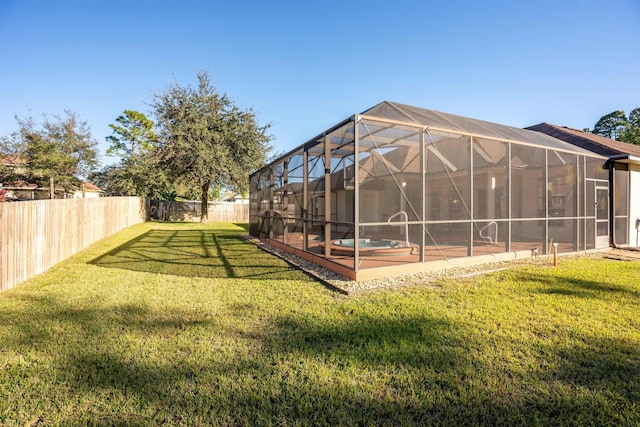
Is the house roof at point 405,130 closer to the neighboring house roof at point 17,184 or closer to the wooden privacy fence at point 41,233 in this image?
the wooden privacy fence at point 41,233

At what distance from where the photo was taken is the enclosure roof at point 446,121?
6.35 meters

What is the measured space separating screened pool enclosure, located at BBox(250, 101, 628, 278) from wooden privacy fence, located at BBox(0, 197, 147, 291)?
208 inches

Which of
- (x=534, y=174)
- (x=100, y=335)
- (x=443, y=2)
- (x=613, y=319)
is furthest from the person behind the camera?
(x=534, y=174)

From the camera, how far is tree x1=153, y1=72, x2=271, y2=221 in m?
19.2

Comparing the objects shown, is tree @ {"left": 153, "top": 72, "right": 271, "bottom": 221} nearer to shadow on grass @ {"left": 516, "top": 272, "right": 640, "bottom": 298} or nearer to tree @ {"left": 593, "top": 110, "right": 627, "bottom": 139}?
shadow on grass @ {"left": 516, "top": 272, "right": 640, "bottom": 298}

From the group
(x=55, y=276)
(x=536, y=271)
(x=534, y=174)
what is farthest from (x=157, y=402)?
(x=534, y=174)

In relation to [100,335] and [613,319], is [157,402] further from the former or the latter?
[613,319]

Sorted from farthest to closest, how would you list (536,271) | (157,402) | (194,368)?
(536,271), (194,368), (157,402)

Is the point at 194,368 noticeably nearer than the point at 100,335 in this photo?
Yes

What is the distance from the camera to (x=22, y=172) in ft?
65.6

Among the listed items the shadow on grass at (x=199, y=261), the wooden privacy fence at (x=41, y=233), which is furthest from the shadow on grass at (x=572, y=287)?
the wooden privacy fence at (x=41, y=233)

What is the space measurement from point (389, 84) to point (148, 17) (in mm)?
9180

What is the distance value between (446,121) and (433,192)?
4491 mm

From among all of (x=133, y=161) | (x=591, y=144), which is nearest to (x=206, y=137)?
(x=133, y=161)
